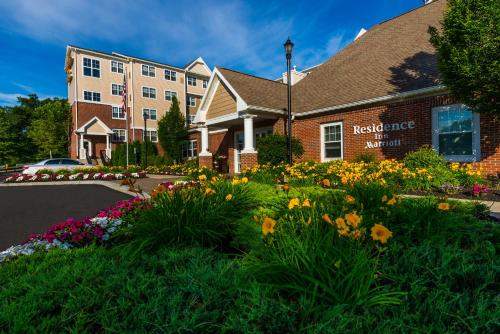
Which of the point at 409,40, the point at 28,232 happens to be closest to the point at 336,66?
the point at 409,40

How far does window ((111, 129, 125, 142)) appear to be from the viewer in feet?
107

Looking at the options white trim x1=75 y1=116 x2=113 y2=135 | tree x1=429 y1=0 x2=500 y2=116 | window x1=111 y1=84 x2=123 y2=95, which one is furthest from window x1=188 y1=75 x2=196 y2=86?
tree x1=429 y1=0 x2=500 y2=116

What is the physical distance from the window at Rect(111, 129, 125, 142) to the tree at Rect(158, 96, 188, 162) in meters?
9.77

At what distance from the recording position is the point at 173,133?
25.0 meters

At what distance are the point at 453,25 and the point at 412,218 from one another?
22.5 ft

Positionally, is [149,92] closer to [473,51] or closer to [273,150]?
[273,150]

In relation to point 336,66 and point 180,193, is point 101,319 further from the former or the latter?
point 336,66

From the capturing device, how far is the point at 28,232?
4.83 meters

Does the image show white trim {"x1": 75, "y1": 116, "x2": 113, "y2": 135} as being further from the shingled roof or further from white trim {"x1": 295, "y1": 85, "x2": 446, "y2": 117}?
white trim {"x1": 295, "y1": 85, "x2": 446, "y2": 117}

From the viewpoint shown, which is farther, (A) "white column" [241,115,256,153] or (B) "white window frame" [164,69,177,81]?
(B) "white window frame" [164,69,177,81]

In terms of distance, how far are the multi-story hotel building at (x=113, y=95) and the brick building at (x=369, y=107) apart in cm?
1701

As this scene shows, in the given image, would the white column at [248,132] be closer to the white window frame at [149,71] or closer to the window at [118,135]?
the window at [118,135]

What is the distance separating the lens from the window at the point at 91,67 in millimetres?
30859

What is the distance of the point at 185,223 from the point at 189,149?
21.3 meters
